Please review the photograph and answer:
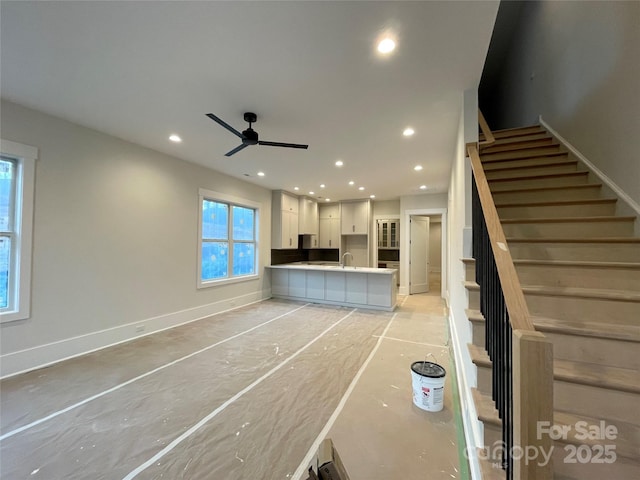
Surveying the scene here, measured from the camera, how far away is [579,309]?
1646mm

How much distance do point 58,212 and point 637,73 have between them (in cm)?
558

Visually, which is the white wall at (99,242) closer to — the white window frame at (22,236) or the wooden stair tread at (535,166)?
the white window frame at (22,236)

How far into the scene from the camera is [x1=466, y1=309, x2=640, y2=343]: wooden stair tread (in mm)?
1430

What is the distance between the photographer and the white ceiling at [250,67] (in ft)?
5.19

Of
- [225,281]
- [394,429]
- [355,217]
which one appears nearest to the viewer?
[394,429]

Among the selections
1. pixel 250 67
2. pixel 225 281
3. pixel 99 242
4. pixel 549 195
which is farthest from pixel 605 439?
pixel 225 281

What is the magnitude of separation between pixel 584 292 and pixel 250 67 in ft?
9.41

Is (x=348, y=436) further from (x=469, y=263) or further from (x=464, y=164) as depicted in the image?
(x=464, y=164)

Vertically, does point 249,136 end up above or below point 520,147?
below

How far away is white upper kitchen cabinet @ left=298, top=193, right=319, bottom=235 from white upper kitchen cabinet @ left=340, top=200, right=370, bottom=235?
0.86 meters

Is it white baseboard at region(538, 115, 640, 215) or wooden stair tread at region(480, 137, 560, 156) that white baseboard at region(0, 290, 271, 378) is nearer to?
wooden stair tread at region(480, 137, 560, 156)

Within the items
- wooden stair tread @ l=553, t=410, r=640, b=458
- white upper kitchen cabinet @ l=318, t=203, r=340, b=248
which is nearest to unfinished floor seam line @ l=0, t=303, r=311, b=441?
wooden stair tread @ l=553, t=410, r=640, b=458

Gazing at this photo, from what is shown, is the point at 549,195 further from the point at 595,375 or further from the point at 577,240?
the point at 595,375

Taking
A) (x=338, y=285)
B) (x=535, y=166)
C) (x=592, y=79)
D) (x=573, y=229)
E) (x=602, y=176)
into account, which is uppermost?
(x=592, y=79)
